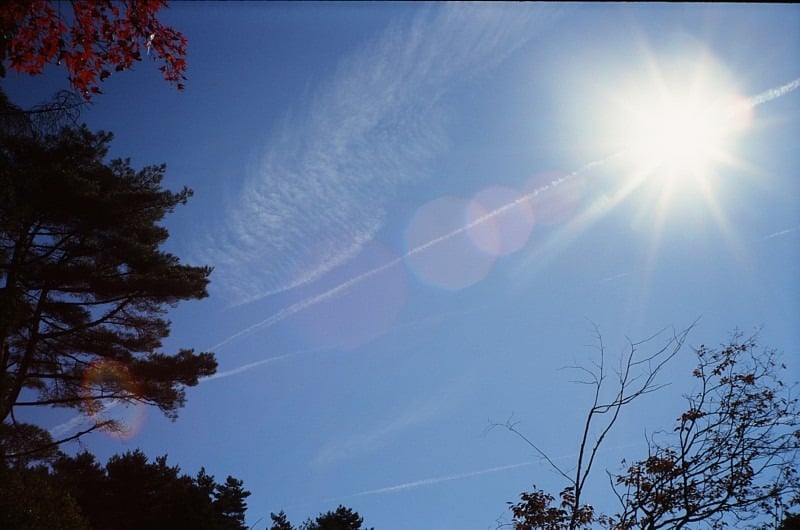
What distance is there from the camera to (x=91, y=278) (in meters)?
14.8

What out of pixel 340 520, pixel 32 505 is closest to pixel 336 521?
pixel 340 520

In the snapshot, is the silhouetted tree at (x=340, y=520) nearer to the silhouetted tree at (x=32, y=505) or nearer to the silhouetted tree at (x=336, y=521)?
the silhouetted tree at (x=336, y=521)

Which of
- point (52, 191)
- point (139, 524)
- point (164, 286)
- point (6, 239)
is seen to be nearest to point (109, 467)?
point (139, 524)

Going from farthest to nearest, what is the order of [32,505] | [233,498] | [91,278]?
[233,498] → [91,278] → [32,505]

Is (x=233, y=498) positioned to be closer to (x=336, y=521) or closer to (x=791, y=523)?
(x=336, y=521)

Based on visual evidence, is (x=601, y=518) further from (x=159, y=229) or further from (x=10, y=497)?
(x=159, y=229)

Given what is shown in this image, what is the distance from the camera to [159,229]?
1614 cm

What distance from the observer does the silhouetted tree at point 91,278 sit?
13.7 m

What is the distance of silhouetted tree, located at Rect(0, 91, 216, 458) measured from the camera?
1373 cm

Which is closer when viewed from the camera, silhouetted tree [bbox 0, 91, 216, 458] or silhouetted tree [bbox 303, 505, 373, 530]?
silhouetted tree [bbox 0, 91, 216, 458]

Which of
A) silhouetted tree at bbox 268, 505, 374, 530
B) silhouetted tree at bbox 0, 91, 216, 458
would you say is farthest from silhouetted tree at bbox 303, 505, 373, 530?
silhouetted tree at bbox 0, 91, 216, 458

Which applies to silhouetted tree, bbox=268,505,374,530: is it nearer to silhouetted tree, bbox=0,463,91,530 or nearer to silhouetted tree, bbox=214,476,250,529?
silhouetted tree, bbox=214,476,250,529

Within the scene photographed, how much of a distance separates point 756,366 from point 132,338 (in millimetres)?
17090

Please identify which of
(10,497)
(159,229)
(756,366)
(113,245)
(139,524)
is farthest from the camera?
(139,524)
